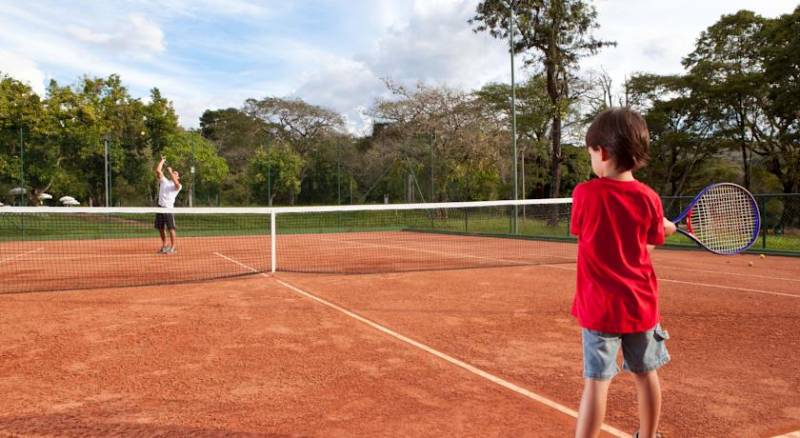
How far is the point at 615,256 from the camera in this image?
78.8 inches

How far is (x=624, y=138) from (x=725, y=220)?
2.33m

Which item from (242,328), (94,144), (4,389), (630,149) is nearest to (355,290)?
(242,328)

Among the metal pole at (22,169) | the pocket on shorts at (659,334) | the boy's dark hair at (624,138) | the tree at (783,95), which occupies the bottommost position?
the pocket on shorts at (659,334)

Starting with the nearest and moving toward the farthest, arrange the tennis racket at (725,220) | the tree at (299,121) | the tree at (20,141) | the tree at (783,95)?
the tennis racket at (725,220) → the tree at (20,141) → the tree at (783,95) → the tree at (299,121)

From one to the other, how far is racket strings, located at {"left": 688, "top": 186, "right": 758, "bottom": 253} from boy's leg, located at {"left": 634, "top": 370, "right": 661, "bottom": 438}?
5.78 ft

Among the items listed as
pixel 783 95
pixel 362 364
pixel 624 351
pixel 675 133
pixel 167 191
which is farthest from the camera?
pixel 675 133

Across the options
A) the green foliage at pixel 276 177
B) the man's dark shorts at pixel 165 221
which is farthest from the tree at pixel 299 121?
the man's dark shorts at pixel 165 221

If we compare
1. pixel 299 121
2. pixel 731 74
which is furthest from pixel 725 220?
pixel 299 121

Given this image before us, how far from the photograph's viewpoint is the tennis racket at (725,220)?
3555mm

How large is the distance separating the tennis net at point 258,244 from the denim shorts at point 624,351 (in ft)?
22.1

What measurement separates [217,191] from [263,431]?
26604mm

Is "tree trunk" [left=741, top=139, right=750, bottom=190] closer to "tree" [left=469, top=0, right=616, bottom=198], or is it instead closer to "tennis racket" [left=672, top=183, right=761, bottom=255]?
"tree" [left=469, top=0, right=616, bottom=198]

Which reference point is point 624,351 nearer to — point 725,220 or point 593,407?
point 593,407

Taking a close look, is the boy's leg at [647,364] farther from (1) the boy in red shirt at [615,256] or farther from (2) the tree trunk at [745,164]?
(2) the tree trunk at [745,164]
